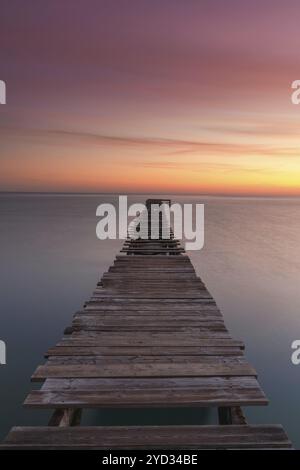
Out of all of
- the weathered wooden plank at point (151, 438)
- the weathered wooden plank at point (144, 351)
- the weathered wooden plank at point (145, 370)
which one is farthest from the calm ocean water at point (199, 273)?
the weathered wooden plank at point (151, 438)

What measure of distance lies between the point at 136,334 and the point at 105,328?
59cm

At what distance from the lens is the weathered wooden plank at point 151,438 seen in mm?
3262

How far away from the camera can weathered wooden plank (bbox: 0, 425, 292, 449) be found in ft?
10.7

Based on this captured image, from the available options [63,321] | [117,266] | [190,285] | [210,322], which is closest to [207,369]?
[210,322]

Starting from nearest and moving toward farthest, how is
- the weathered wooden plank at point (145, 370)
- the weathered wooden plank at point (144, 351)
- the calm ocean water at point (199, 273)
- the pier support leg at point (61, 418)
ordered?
the pier support leg at point (61, 418), the weathered wooden plank at point (145, 370), the weathered wooden plank at point (144, 351), the calm ocean water at point (199, 273)

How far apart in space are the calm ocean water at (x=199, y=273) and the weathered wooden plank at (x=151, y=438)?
3.30 m

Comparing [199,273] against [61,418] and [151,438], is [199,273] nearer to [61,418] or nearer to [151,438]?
[61,418]

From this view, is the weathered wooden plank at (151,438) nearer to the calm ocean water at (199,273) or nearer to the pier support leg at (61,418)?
the pier support leg at (61,418)

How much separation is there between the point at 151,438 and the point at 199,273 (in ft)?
58.7

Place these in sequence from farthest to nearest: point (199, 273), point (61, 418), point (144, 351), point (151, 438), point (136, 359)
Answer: point (199, 273), point (144, 351), point (136, 359), point (61, 418), point (151, 438)

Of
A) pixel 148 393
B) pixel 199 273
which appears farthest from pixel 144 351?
pixel 199 273

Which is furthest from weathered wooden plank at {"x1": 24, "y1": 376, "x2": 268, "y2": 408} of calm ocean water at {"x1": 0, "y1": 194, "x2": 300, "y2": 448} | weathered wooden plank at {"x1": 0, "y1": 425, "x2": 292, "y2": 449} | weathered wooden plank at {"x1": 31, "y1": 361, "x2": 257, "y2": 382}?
calm ocean water at {"x1": 0, "y1": 194, "x2": 300, "y2": 448}

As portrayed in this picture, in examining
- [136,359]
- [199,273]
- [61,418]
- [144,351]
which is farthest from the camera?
[199,273]

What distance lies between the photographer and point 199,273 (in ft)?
69.0
